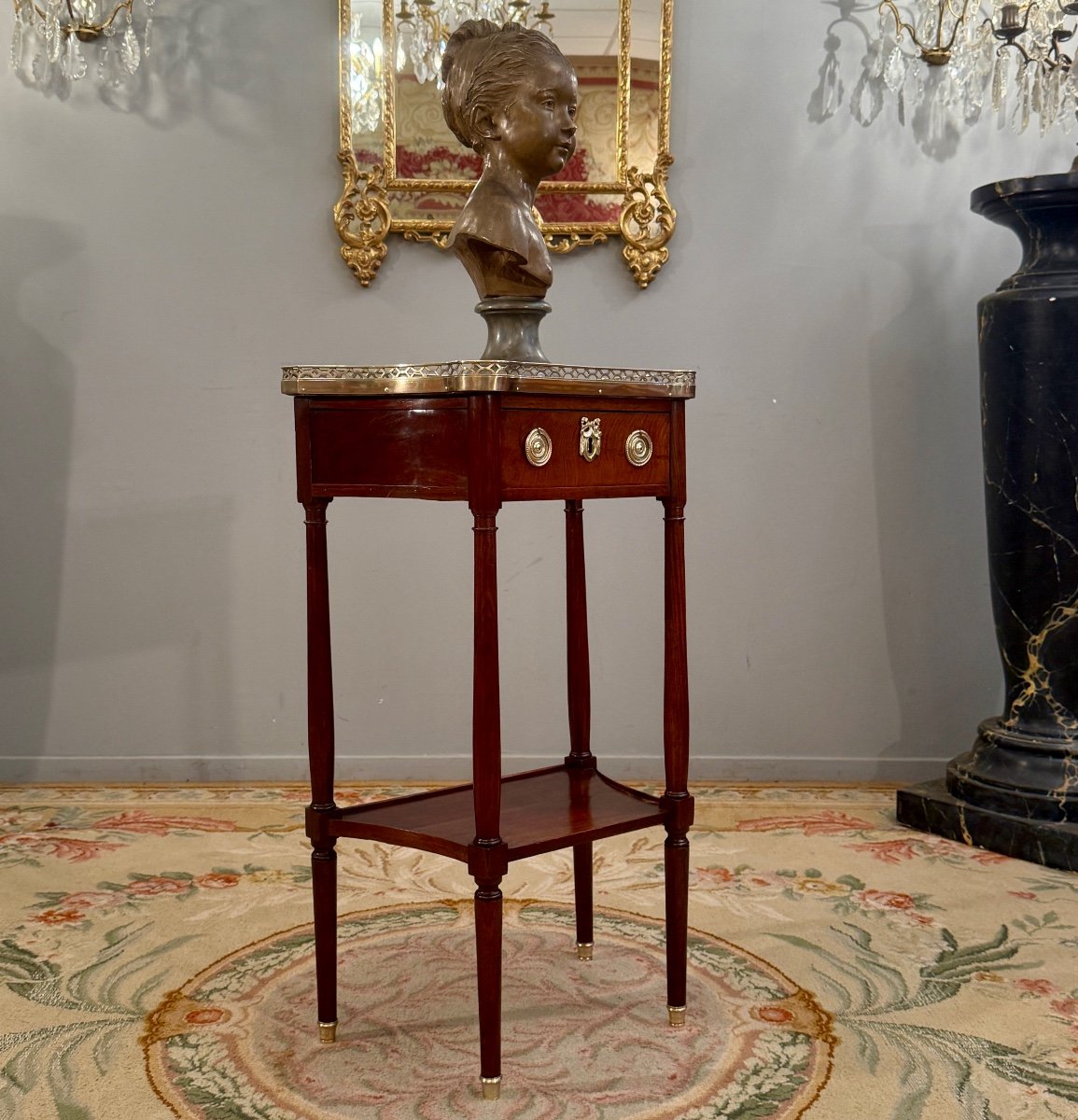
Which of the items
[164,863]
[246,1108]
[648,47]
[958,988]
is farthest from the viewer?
[648,47]

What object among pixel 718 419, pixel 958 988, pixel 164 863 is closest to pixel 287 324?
pixel 718 419

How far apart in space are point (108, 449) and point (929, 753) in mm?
2318

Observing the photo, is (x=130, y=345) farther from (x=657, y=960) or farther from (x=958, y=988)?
(x=958, y=988)

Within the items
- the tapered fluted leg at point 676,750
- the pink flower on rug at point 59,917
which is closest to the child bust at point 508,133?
the tapered fluted leg at point 676,750

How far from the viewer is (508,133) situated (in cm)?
198

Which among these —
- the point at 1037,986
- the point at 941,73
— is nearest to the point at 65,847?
the point at 1037,986

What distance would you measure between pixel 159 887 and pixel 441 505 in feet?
4.07

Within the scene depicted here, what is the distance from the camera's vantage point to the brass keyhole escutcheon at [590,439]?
6.12ft

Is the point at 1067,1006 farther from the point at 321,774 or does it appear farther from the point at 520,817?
the point at 321,774

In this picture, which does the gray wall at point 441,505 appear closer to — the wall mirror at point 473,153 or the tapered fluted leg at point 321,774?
the wall mirror at point 473,153

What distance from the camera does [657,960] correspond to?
229 cm

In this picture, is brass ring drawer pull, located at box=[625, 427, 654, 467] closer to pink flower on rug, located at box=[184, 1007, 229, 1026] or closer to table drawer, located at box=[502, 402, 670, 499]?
table drawer, located at box=[502, 402, 670, 499]

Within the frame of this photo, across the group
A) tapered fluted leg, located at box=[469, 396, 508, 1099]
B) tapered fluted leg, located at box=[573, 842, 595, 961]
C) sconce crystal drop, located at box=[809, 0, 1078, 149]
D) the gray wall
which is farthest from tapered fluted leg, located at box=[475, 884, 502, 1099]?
sconce crystal drop, located at box=[809, 0, 1078, 149]

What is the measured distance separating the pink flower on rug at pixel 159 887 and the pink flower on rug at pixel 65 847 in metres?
0.22
